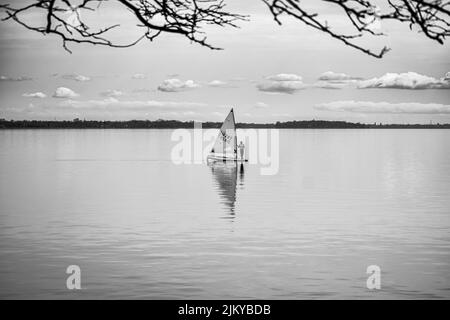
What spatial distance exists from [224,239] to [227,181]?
2997cm

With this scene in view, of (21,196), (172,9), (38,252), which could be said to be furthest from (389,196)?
(172,9)

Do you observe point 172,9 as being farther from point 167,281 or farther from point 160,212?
point 160,212

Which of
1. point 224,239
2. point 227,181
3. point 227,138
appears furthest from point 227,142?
point 224,239

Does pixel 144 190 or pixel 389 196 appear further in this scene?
pixel 144 190

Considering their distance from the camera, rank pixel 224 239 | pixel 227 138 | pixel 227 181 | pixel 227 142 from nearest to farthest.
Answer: pixel 224 239 < pixel 227 181 < pixel 227 138 < pixel 227 142

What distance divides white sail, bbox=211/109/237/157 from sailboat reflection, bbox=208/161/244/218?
184 centimetres

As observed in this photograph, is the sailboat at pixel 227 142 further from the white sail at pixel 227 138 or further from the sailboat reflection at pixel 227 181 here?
the sailboat reflection at pixel 227 181

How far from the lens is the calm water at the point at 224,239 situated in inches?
752

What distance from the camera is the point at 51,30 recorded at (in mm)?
5395

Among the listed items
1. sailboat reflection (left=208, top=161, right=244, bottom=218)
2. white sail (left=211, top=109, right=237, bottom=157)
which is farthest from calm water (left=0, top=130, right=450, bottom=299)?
white sail (left=211, top=109, right=237, bottom=157)

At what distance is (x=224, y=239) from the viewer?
27.2 meters

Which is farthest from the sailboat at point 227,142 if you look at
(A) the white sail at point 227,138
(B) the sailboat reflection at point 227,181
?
(B) the sailboat reflection at point 227,181

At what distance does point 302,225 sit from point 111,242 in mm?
9258

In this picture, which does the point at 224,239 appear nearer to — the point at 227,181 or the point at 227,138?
the point at 227,181
